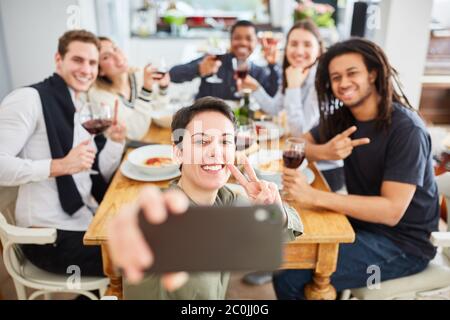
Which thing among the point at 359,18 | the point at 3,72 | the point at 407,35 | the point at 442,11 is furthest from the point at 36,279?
the point at 442,11

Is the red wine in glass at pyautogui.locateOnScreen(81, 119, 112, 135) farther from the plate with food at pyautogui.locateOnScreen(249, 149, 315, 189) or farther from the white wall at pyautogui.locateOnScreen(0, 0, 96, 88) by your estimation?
the plate with food at pyautogui.locateOnScreen(249, 149, 315, 189)

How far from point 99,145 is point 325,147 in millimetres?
760

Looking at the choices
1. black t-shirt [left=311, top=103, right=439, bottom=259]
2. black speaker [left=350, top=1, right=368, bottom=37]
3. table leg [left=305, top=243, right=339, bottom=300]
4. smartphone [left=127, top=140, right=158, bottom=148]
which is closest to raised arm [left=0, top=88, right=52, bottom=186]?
smartphone [left=127, top=140, right=158, bottom=148]

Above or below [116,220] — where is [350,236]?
below

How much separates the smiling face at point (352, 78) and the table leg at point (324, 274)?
43 centimetres

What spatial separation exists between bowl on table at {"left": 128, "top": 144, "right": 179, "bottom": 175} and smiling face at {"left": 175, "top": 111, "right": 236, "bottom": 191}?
553 millimetres

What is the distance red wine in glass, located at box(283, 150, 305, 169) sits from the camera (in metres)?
1.07

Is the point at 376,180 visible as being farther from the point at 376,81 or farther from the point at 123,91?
the point at 123,91

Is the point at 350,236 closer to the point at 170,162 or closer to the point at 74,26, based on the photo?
the point at 170,162

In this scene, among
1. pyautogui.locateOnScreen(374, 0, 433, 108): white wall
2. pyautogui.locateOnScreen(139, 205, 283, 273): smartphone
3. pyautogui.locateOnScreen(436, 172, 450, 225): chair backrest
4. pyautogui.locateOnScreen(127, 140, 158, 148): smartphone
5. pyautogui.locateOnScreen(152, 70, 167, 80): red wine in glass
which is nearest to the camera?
pyautogui.locateOnScreen(139, 205, 283, 273): smartphone

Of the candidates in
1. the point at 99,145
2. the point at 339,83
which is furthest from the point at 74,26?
the point at 339,83

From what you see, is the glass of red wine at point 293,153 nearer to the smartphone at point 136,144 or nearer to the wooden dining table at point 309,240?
the wooden dining table at point 309,240

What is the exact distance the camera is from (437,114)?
10.8 ft

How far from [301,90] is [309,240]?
0.93 m
